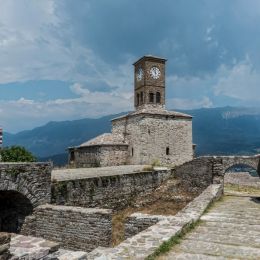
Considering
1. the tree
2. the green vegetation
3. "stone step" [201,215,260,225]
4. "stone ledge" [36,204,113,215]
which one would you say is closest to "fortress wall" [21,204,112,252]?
"stone ledge" [36,204,113,215]

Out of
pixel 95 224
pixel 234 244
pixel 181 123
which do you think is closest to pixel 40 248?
pixel 234 244

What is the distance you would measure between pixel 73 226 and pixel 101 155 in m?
20.2

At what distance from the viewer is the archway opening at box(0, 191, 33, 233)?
13102 mm

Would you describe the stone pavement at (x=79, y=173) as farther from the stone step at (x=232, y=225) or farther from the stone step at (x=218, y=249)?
the stone step at (x=218, y=249)

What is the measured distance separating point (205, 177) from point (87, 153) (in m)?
15.0

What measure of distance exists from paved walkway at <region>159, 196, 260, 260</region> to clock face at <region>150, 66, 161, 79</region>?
29.3 metres

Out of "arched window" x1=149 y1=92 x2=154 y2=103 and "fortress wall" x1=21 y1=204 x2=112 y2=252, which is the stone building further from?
"fortress wall" x1=21 y1=204 x2=112 y2=252

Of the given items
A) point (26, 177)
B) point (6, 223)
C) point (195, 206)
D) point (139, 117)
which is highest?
point (139, 117)

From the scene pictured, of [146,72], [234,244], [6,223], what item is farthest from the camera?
[146,72]

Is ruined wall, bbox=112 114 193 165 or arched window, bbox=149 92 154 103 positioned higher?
arched window, bbox=149 92 154 103

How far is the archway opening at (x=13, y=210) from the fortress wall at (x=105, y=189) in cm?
138

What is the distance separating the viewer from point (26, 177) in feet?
42.0

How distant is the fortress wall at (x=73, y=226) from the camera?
37.5 feet

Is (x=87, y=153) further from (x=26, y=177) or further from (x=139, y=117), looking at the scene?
(x=26, y=177)
